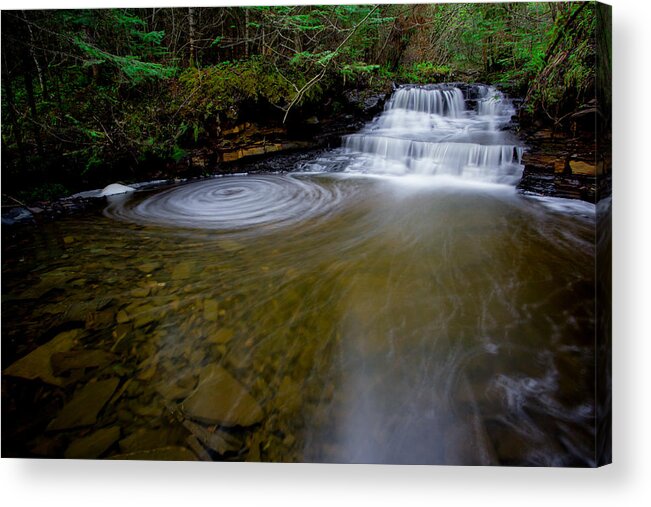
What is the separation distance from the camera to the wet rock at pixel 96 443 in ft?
5.00

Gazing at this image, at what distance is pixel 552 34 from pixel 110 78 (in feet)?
7.87

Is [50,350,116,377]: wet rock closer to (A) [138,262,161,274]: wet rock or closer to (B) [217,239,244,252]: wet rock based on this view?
(A) [138,262,161,274]: wet rock

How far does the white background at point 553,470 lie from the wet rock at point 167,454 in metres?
0.05

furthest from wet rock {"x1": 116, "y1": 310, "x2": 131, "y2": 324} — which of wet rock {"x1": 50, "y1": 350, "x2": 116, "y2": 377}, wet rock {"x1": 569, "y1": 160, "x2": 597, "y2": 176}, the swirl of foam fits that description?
wet rock {"x1": 569, "y1": 160, "x2": 597, "y2": 176}

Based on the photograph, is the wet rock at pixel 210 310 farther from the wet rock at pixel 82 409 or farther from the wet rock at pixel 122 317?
the wet rock at pixel 82 409

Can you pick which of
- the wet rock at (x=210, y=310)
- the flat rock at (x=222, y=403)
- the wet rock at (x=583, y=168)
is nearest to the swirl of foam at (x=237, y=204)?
the wet rock at (x=210, y=310)

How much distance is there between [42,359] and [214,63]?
1.83 meters

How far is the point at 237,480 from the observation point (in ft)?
5.34

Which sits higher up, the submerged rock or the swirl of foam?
the submerged rock

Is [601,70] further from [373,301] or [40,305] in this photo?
[40,305]

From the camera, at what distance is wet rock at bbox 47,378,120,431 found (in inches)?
60.8

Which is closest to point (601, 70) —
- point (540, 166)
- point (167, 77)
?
point (540, 166)

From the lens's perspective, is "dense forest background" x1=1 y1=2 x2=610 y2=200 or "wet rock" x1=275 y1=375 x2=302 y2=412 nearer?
"wet rock" x1=275 y1=375 x2=302 y2=412

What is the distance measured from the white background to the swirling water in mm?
146
